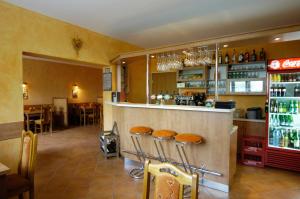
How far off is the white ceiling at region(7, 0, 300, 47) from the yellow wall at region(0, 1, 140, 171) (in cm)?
19

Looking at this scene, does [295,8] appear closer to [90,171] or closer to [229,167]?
[229,167]

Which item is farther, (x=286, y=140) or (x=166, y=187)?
(x=286, y=140)

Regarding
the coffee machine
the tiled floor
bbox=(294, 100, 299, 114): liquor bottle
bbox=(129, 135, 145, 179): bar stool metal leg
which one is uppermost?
the coffee machine

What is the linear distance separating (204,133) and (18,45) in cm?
359

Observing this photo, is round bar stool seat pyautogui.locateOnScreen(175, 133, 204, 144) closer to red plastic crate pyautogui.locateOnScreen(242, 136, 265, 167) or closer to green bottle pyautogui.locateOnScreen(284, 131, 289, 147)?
red plastic crate pyautogui.locateOnScreen(242, 136, 265, 167)

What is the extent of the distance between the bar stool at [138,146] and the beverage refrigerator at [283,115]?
245 centimetres

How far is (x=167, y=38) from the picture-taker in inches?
210

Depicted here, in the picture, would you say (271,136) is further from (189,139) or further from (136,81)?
(136,81)

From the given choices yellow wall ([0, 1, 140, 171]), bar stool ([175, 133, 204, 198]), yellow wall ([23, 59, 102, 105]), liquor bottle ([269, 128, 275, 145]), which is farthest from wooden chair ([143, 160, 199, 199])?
yellow wall ([23, 59, 102, 105])

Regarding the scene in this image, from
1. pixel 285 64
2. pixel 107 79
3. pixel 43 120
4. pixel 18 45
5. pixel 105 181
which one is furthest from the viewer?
pixel 43 120

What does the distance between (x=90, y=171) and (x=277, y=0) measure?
14.6 ft

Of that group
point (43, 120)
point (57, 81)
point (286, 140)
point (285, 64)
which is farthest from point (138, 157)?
point (57, 81)

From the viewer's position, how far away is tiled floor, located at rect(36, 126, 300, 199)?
2869 millimetres

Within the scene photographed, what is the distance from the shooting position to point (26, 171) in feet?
7.60
